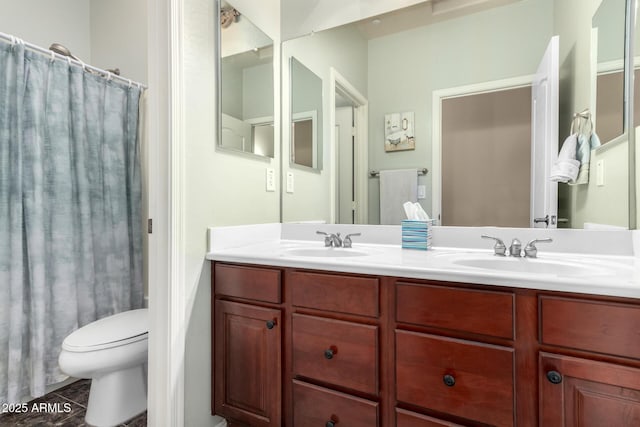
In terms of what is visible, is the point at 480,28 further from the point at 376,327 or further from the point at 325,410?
the point at 325,410

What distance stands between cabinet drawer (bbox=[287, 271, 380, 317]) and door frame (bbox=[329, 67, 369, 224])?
657 millimetres

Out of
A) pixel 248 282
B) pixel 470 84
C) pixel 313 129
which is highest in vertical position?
pixel 470 84

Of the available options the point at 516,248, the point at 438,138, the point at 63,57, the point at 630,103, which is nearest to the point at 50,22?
the point at 63,57

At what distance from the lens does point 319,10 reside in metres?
1.84

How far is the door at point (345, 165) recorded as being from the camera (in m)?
1.81

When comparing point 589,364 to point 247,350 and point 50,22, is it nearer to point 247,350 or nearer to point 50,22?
point 247,350

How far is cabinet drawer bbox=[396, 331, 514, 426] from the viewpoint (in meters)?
0.91

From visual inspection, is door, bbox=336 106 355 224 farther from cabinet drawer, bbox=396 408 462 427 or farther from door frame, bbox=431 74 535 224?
cabinet drawer, bbox=396 408 462 427

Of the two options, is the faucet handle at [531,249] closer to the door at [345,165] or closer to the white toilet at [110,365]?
the door at [345,165]

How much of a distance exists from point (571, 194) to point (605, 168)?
0.14 m

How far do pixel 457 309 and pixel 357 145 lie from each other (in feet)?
3.56

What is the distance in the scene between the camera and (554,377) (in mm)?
845

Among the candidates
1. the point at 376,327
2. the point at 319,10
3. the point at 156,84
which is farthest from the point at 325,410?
the point at 319,10

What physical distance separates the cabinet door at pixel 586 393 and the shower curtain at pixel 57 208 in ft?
7.21
